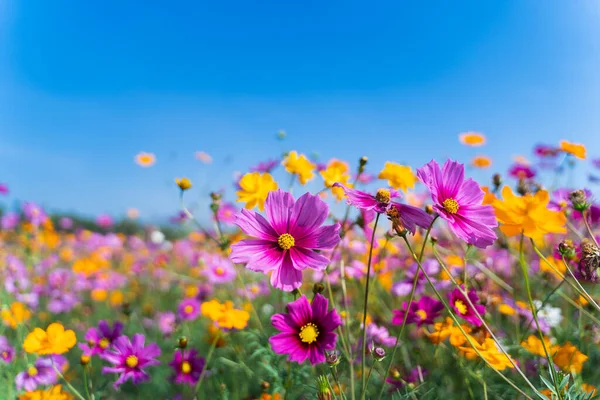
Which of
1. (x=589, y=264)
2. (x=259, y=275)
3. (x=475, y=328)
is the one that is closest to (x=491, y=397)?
(x=475, y=328)

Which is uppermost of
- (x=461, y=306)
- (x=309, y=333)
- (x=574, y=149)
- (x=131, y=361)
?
(x=574, y=149)

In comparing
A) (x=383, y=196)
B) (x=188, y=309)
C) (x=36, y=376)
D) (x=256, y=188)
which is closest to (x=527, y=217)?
(x=383, y=196)

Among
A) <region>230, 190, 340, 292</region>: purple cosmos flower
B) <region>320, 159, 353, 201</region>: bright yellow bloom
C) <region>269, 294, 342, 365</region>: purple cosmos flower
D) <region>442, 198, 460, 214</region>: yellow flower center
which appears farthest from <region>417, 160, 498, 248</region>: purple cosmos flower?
<region>320, 159, 353, 201</region>: bright yellow bloom

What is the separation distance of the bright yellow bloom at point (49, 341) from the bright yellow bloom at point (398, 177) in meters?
1.06

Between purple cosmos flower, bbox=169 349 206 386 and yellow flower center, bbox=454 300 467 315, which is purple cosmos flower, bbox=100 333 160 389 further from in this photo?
yellow flower center, bbox=454 300 467 315

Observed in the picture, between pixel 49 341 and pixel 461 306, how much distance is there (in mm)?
1224

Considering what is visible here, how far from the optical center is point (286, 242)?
1.00m

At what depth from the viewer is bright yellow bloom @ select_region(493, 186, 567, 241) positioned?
0.97m

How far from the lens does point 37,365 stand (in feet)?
6.15

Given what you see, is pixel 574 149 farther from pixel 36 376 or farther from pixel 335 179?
→ pixel 36 376

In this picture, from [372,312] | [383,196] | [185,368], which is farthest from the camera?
[372,312]

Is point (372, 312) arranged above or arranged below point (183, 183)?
below

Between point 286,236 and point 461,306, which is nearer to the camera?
point 286,236

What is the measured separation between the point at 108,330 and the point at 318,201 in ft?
3.61
